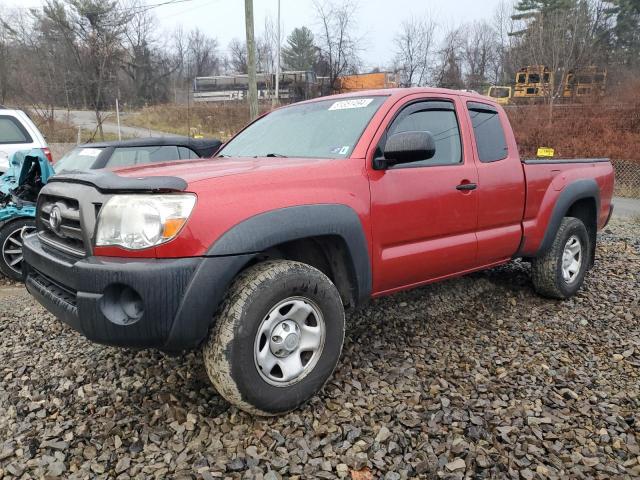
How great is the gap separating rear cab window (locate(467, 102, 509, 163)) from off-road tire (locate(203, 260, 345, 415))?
1.89 m

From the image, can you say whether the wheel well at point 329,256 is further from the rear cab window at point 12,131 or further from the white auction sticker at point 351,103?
the rear cab window at point 12,131

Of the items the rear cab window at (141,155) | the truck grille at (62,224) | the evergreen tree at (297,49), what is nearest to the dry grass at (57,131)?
the rear cab window at (141,155)

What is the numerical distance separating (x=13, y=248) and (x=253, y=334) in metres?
4.15

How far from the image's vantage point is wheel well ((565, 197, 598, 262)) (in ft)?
15.0

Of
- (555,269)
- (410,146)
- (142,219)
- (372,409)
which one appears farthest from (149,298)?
(555,269)

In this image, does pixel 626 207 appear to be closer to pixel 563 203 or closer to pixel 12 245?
A: pixel 563 203

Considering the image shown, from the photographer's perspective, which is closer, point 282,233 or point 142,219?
point 142,219

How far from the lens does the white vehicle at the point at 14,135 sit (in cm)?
Result: 753

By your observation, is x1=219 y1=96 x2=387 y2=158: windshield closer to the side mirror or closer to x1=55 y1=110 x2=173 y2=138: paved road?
the side mirror

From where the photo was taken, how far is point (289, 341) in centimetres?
240

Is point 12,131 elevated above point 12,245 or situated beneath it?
elevated above

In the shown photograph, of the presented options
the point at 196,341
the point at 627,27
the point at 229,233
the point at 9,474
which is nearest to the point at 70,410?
the point at 9,474

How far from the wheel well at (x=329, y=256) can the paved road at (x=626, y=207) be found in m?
10.2

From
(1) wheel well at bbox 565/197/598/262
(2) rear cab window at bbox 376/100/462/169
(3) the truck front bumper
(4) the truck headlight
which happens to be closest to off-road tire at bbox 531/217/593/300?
(1) wheel well at bbox 565/197/598/262
